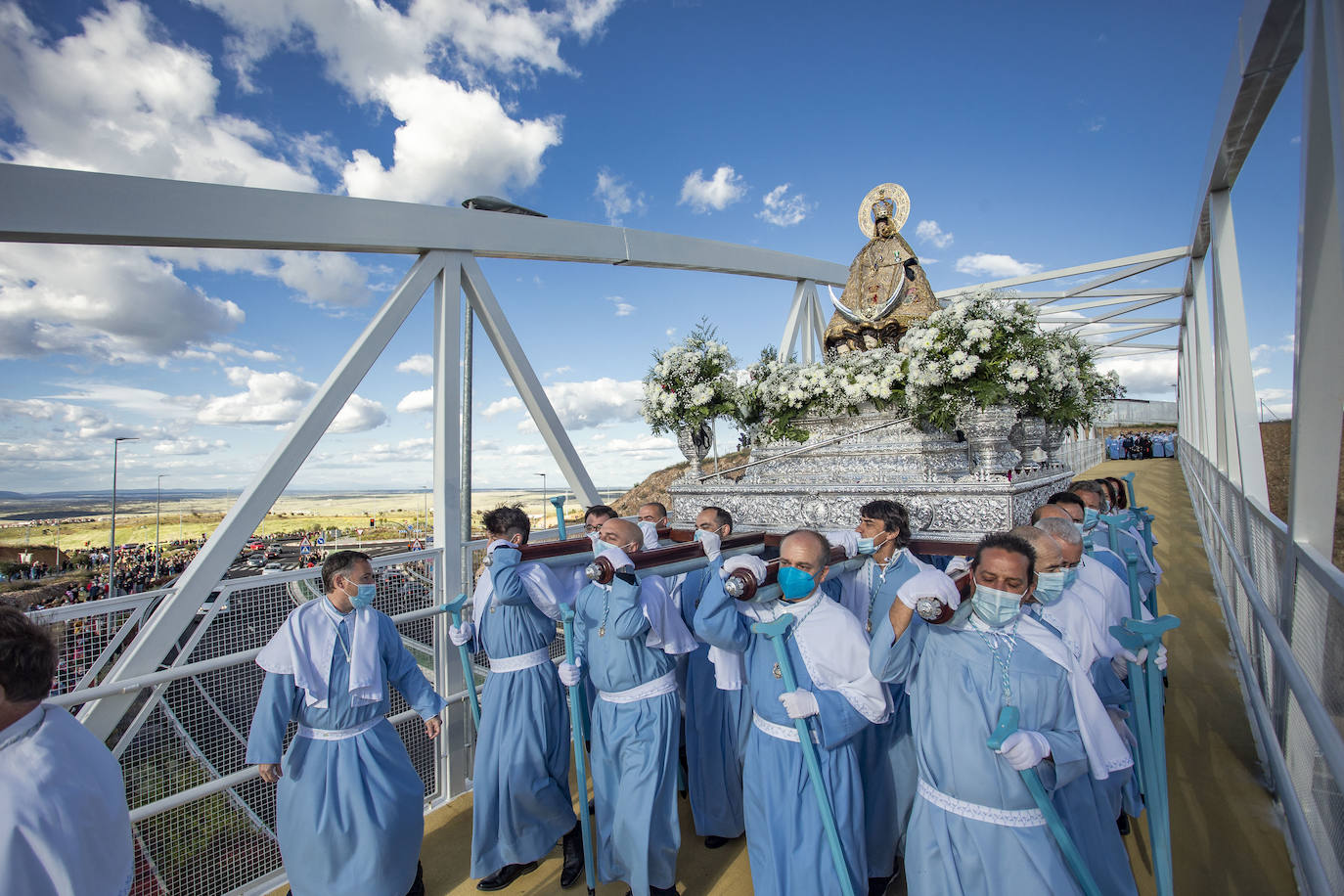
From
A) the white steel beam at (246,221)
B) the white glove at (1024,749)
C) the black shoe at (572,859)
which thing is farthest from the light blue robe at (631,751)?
the white steel beam at (246,221)

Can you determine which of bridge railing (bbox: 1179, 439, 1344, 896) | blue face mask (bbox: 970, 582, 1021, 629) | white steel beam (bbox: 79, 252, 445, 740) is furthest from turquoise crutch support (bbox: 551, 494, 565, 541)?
bridge railing (bbox: 1179, 439, 1344, 896)

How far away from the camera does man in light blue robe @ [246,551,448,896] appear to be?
336 cm

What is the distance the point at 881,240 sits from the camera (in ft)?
41.4

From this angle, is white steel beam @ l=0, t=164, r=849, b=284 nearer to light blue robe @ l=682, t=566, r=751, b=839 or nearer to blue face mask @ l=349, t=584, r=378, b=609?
blue face mask @ l=349, t=584, r=378, b=609

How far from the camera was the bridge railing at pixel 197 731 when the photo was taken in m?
3.52

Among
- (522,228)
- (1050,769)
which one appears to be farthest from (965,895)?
(522,228)

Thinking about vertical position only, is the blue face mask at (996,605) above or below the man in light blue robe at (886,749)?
above

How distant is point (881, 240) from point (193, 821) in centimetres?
1293

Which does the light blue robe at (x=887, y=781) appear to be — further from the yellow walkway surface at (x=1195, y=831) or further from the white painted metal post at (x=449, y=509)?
the white painted metal post at (x=449, y=509)

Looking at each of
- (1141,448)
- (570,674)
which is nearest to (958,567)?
(570,674)

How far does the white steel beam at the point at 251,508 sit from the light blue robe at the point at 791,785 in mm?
3415

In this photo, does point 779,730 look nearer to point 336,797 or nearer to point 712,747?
point 712,747

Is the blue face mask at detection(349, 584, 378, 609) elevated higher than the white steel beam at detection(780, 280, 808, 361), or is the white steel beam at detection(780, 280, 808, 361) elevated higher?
the white steel beam at detection(780, 280, 808, 361)

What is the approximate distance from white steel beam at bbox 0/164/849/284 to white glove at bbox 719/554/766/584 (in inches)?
191
